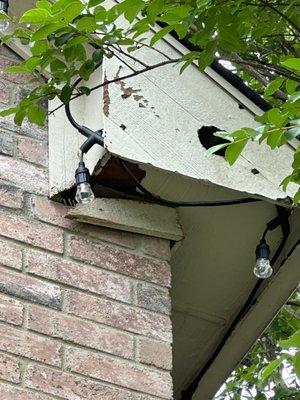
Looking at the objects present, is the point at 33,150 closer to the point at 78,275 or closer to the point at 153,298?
the point at 78,275

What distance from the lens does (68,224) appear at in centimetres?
295

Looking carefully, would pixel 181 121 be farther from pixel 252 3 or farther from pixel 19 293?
pixel 19 293

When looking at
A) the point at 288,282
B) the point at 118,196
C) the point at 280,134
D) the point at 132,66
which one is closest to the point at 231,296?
the point at 288,282

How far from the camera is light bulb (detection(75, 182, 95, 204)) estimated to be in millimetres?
2854

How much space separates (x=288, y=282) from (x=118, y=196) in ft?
2.07

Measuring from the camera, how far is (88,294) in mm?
2811

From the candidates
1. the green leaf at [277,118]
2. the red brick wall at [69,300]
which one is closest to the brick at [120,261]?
the red brick wall at [69,300]

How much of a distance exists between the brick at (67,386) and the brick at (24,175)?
59 centimetres

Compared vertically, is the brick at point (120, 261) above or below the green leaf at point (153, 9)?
below

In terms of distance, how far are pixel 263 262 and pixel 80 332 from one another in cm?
64

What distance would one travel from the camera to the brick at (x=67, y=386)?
2.54 meters

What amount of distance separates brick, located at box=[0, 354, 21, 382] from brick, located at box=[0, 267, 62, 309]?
0.20 m

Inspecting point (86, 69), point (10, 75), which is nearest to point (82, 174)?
point (86, 69)

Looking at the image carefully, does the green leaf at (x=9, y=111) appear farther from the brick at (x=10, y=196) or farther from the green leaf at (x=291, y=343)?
the green leaf at (x=291, y=343)
